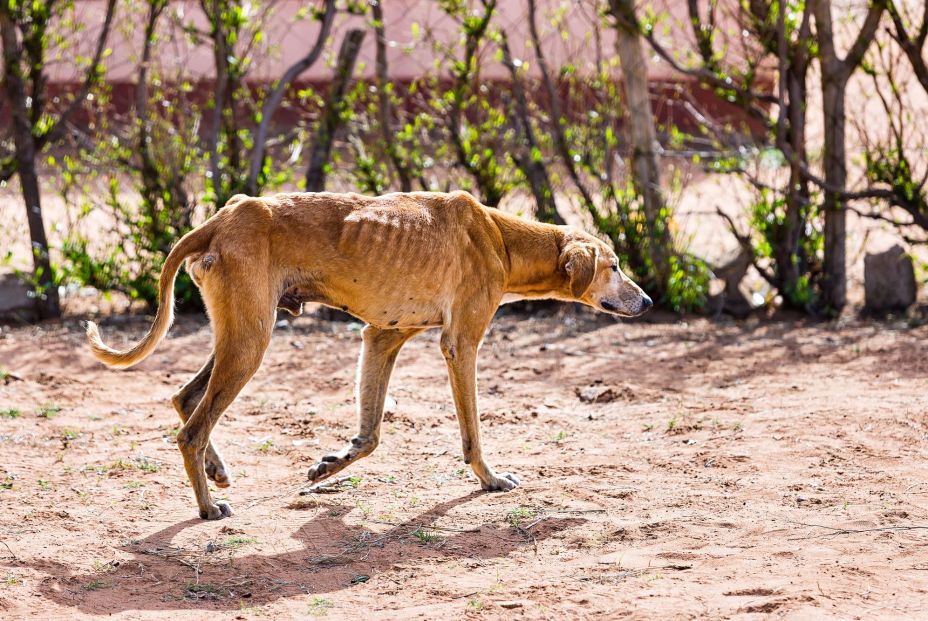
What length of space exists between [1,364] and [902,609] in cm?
618

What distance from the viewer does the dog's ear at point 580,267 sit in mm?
5582

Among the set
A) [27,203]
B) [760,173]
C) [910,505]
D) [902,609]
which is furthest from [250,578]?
[760,173]

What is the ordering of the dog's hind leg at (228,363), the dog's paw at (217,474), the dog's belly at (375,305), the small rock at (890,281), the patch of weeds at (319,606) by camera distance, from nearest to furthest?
the patch of weeds at (319,606) < the dog's hind leg at (228,363) < the dog's belly at (375,305) < the dog's paw at (217,474) < the small rock at (890,281)

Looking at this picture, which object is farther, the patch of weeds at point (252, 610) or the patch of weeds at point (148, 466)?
the patch of weeds at point (148, 466)

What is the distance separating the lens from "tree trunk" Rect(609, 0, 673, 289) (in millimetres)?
8930

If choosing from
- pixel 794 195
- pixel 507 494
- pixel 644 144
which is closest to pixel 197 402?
pixel 507 494

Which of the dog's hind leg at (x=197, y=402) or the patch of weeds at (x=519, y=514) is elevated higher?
the dog's hind leg at (x=197, y=402)

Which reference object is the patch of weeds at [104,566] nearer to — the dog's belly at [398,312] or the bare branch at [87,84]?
the dog's belly at [398,312]

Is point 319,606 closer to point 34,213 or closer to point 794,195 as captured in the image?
point 794,195

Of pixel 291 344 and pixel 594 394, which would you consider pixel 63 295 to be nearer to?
pixel 291 344

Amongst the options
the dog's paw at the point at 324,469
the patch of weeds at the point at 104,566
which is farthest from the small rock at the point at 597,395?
the patch of weeds at the point at 104,566

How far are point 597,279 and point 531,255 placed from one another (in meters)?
0.37

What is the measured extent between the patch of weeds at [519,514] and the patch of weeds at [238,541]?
1067mm

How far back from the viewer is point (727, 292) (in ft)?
31.0
